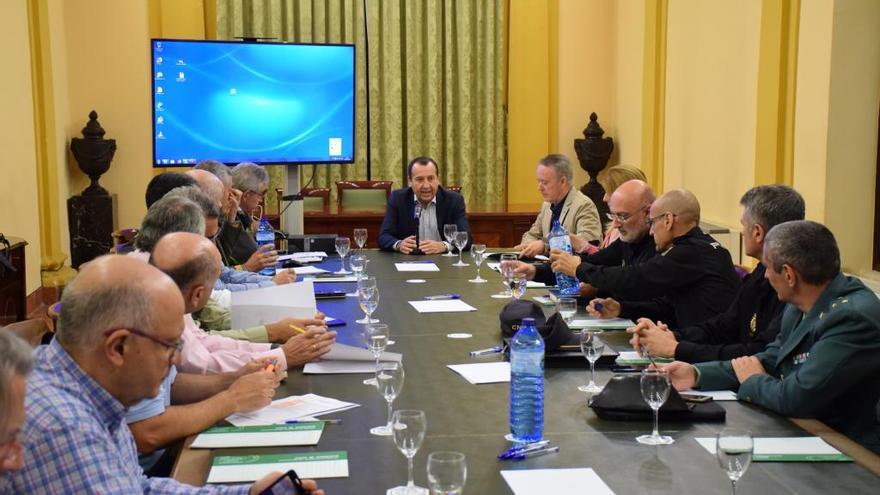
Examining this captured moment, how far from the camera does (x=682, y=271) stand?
4.34m

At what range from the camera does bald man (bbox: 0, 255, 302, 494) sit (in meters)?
1.75

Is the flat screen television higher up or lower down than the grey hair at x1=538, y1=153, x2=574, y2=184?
higher up

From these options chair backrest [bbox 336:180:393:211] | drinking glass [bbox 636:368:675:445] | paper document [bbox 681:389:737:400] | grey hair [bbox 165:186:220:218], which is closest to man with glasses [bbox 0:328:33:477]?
drinking glass [bbox 636:368:675:445]

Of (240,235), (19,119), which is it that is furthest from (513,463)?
(19,119)

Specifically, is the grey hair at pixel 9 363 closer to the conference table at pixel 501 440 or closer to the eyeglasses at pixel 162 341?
the eyeglasses at pixel 162 341

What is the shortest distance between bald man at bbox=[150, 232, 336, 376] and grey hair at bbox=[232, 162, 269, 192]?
3.02 metres

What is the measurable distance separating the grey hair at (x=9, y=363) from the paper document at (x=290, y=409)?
45.1 inches

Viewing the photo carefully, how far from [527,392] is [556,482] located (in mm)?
311

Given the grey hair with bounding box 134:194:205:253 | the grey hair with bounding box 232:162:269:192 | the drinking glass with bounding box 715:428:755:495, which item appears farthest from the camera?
the grey hair with bounding box 232:162:269:192

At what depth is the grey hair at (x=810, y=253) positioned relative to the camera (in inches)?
117

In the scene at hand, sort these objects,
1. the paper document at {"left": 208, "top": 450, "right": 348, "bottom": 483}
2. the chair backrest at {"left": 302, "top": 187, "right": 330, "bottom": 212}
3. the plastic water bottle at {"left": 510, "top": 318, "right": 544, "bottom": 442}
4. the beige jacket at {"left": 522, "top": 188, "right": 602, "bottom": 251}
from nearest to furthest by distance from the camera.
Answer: the paper document at {"left": 208, "top": 450, "right": 348, "bottom": 483} → the plastic water bottle at {"left": 510, "top": 318, "right": 544, "bottom": 442} → the beige jacket at {"left": 522, "top": 188, "right": 602, "bottom": 251} → the chair backrest at {"left": 302, "top": 187, "right": 330, "bottom": 212}

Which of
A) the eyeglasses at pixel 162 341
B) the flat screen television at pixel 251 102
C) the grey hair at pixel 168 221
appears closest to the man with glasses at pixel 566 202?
the flat screen television at pixel 251 102

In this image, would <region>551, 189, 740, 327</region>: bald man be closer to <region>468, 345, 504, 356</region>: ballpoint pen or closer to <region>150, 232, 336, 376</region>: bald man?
<region>468, 345, 504, 356</region>: ballpoint pen

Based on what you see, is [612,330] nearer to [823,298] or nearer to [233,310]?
[823,298]
